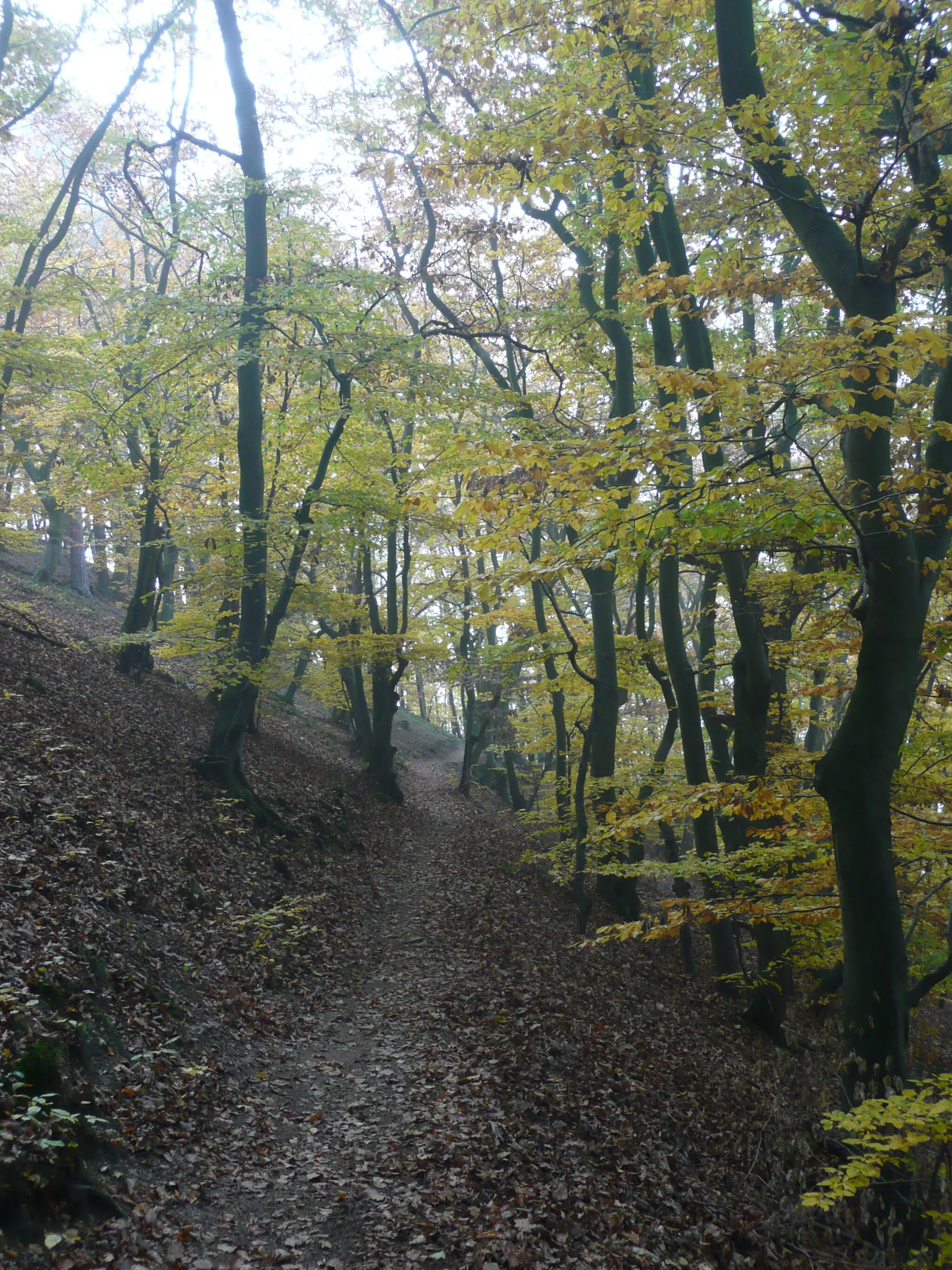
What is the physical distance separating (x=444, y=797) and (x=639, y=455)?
1989 centimetres

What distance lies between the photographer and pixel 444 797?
23.2m

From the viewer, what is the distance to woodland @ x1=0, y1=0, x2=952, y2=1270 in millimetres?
4570

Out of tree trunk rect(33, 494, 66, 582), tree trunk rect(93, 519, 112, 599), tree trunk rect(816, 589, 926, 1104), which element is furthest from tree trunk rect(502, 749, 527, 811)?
tree trunk rect(816, 589, 926, 1104)

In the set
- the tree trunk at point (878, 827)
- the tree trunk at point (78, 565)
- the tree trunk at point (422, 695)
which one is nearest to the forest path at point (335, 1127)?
the tree trunk at point (878, 827)

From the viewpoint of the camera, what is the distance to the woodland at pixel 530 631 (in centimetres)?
457

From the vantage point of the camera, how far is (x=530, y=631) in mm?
19672

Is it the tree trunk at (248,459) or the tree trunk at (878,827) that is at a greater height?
the tree trunk at (248,459)

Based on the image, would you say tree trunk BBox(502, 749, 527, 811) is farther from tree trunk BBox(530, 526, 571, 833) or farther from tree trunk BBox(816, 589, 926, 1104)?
tree trunk BBox(816, 589, 926, 1104)

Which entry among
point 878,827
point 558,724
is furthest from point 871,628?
point 558,724

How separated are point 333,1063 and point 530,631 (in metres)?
14.1

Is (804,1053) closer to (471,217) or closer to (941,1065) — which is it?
(941,1065)

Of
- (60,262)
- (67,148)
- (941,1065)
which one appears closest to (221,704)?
(941,1065)

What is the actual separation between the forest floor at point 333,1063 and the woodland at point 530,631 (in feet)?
0.17

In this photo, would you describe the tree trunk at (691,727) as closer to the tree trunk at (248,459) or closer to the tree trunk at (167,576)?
the tree trunk at (248,459)
